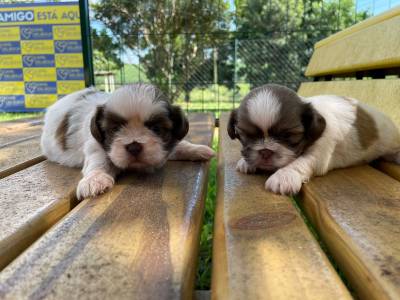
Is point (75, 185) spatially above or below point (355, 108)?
below

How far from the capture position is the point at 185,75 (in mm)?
10094

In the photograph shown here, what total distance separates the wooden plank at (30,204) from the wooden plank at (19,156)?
0.11m

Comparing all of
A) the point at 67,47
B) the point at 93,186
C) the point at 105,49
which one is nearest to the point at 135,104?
the point at 93,186

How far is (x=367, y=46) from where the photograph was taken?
3645 mm

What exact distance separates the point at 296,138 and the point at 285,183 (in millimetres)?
580

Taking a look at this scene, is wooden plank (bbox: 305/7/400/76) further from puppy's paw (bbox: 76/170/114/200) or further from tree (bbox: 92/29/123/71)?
tree (bbox: 92/29/123/71)

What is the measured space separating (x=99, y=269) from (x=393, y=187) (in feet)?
4.66

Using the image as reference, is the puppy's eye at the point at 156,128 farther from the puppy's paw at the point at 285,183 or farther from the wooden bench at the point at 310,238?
the puppy's paw at the point at 285,183

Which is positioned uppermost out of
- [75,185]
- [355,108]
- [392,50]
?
[392,50]

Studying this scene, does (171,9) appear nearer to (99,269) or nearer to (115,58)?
(115,58)

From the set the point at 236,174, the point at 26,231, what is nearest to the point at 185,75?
the point at 236,174

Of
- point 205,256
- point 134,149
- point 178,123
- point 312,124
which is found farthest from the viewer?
point 178,123

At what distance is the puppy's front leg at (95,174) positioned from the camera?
198cm

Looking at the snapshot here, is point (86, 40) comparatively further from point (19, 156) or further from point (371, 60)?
point (371, 60)
